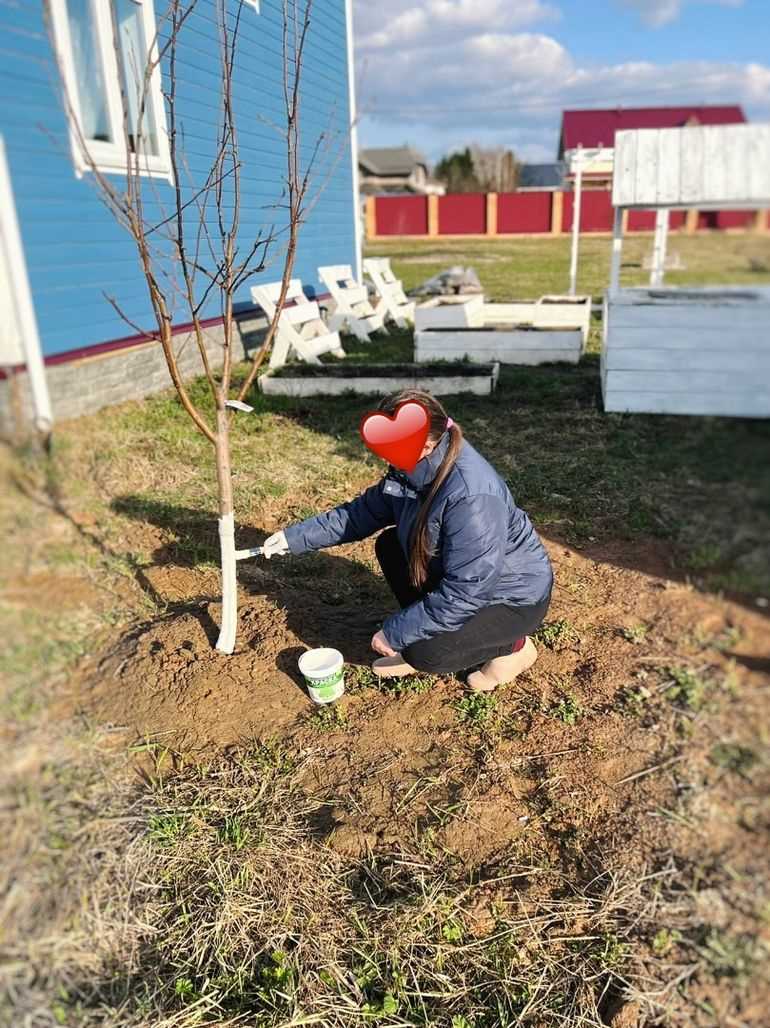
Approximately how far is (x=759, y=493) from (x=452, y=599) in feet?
4.06

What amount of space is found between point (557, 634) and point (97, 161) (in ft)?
11.2

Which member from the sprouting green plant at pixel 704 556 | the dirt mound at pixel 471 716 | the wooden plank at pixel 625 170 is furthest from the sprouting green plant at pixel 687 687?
the wooden plank at pixel 625 170

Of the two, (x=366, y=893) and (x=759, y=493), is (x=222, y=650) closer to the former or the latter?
(x=366, y=893)

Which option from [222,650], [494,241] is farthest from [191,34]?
[494,241]

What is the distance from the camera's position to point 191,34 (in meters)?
7.23

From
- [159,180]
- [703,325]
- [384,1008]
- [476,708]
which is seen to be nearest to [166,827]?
[384,1008]

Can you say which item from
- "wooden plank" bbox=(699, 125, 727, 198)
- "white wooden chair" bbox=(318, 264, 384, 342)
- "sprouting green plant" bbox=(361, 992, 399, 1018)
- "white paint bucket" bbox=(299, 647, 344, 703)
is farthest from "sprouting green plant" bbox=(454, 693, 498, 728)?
"white wooden chair" bbox=(318, 264, 384, 342)

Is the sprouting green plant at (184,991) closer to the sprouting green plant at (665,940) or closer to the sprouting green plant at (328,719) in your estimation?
the sprouting green plant at (328,719)

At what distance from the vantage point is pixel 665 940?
76.6 inches

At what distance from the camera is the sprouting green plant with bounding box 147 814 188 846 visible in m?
2.33

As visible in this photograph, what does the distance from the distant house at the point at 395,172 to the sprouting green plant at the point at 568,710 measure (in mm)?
53592

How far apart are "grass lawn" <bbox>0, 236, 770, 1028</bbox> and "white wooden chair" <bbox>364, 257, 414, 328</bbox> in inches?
349

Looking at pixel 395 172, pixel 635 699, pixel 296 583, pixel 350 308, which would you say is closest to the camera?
pixel 635 699

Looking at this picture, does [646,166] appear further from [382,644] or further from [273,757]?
[273,757]
